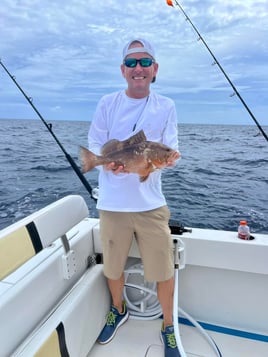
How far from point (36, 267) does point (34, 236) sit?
37 centimetres

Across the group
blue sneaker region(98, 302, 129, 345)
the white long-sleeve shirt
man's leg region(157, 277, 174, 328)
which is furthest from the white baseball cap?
blue sneaker region(98, 302, 129, 345)

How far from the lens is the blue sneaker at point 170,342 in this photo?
172cm

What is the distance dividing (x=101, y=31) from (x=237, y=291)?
4.72 metres

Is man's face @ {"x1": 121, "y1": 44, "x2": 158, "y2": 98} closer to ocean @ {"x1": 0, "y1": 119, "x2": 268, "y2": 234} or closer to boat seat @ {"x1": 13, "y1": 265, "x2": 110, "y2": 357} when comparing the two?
boat seat @ {"x1": 13, "y1": 265, "x2": 110, "y2": 357}

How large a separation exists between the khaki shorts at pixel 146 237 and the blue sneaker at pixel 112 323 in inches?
18.9

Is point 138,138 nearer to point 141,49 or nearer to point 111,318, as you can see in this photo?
point 141,49

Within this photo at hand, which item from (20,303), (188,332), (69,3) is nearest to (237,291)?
(188,332)

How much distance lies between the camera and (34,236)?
126 centimetres

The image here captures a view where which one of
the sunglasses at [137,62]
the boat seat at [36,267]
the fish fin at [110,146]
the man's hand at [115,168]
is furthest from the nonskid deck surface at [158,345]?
the sunglasses at [137,62]

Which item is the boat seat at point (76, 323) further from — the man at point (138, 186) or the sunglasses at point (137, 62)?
the sunglasses at point (137, 62)

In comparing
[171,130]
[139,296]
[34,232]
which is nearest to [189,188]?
[139,296]

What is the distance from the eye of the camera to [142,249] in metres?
1.78

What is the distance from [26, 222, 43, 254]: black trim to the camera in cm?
125

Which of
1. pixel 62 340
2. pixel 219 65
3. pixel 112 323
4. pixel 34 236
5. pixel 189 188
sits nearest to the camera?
pixel 34 236
